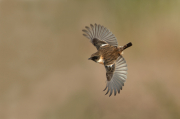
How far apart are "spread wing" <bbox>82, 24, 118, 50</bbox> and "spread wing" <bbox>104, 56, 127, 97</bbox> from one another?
14.4 inches

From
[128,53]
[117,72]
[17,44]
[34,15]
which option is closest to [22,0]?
[34,15]

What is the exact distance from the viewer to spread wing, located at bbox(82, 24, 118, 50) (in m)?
3.08

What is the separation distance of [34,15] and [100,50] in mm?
2456

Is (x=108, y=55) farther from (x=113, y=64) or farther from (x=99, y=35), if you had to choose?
(x=99, y=35)

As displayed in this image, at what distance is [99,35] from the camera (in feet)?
10.3

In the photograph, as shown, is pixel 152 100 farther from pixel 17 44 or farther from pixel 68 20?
pixel 17 44

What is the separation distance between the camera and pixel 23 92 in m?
4.04

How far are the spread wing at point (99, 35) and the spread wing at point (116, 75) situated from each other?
37 cm

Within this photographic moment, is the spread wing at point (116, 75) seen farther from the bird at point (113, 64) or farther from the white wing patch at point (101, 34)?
the white wing patch at point (101, 34)

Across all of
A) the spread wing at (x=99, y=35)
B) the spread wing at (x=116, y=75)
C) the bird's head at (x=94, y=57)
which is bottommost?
the spread wing at (x=116, y=75)

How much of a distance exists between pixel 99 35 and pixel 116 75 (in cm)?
75

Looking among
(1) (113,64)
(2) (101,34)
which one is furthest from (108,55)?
(2) (101,34)

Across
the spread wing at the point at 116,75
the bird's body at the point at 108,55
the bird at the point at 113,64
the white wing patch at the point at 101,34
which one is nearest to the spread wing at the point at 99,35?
the white wing patch at the point at 101,34

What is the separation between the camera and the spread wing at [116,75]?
2.83 meters
